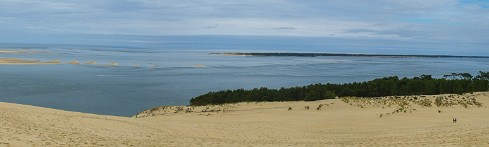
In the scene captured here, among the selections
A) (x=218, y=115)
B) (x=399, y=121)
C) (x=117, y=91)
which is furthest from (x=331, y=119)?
(x=117, y=91)

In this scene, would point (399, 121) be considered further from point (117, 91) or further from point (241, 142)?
point (117, 91)

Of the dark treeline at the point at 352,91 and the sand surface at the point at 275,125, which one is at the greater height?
the dark treeline at the point at 352,91

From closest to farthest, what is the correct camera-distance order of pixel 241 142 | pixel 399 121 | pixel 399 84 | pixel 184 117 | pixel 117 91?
pixel 241 142, pixel 399 121, pixel 184 117, pixel 399 84, pixel 117 91

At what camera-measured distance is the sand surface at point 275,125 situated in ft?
45.1

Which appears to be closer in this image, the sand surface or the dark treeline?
the sand surface

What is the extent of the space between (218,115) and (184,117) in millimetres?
1643

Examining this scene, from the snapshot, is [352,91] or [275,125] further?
[352,91]

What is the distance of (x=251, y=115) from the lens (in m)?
23.4

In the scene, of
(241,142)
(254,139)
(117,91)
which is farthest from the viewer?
(117,91)

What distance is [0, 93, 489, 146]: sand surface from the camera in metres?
13.8

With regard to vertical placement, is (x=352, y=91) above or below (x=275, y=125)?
above

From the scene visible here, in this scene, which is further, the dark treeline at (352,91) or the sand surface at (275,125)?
the dark treeline at (352,91)

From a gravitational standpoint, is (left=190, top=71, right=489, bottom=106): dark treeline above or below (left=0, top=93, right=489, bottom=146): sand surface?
above

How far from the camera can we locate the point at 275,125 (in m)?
20.2
